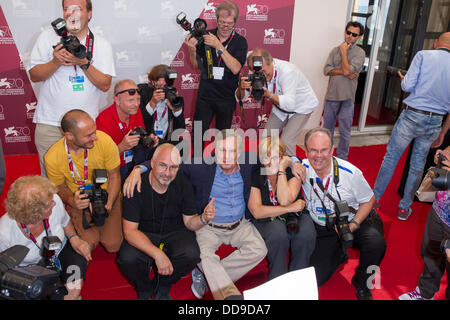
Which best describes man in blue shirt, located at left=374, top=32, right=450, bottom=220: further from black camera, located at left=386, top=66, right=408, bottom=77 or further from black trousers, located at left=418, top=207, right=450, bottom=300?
black camera, located at left=386, top=66, right=408, bottom=77

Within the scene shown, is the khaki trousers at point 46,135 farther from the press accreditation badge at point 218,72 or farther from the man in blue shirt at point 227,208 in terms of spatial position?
the press accreditation badge at point 218,72

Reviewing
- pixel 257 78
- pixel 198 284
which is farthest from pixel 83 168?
pixel 257 78

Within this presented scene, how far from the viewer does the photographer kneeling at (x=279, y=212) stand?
2.49 metres

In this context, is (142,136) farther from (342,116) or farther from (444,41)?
(342,116)

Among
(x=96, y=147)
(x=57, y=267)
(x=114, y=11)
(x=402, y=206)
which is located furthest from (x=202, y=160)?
(x=114, y=11)

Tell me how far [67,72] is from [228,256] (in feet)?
5.49

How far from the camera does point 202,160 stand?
2.63 m

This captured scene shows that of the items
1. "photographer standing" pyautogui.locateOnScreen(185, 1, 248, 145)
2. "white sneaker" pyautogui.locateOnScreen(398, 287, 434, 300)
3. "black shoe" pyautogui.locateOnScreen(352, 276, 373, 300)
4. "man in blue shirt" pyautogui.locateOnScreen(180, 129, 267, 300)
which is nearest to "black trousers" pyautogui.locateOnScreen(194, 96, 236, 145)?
"photographer standing" pyautogui.locateOnScreen(185, 1, 248, 145)

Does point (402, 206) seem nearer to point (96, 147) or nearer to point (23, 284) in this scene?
point (96, 147)

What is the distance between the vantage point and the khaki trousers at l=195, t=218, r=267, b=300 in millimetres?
2324

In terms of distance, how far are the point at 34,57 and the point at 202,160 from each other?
1369 millimetres

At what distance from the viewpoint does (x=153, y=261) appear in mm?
2400

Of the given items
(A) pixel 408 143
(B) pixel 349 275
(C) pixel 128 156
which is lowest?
(B) pixel 349 275

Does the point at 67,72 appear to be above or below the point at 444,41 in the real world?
below
